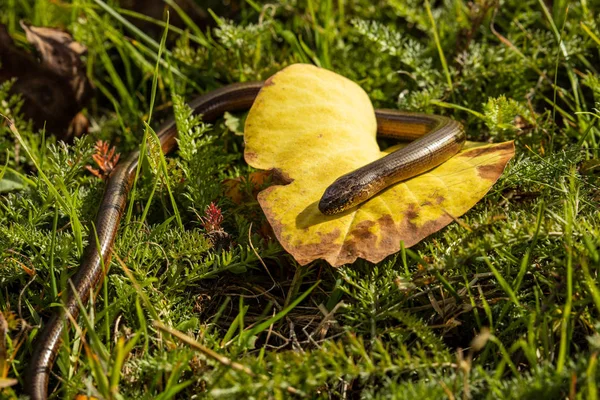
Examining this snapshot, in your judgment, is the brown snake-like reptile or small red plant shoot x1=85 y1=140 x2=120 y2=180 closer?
the brown snake-like reptile

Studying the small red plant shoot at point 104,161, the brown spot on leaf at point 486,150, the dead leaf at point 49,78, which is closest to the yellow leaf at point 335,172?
the brown spot on leaf at point 486,150

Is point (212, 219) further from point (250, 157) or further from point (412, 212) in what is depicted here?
point (412, 212)

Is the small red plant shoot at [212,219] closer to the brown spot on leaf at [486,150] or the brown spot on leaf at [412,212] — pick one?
the brown spot on leaf at [412,212]

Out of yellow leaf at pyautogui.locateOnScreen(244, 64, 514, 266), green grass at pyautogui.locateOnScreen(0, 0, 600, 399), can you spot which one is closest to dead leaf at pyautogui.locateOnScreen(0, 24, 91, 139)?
green grass at pyautogui.locateOnScreen(0, 0, 600, 399)

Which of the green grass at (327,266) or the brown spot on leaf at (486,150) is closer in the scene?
the green grass at (327,266)

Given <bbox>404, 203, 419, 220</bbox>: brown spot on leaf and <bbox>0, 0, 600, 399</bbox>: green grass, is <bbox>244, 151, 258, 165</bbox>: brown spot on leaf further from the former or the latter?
<bbox>404, 203, 419, 220</bbox>: brown spot on leaf

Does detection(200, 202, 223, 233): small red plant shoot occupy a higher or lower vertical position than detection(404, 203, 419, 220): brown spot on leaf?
lower

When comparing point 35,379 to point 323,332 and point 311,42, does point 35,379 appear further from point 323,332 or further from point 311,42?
point 311,42
